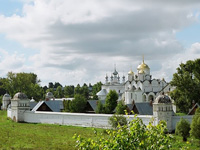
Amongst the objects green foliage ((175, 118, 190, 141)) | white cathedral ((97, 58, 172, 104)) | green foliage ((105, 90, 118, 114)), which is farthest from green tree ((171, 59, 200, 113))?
white cathedral ((97, 58, 172, 104))

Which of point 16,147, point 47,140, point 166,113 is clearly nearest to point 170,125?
point 166,113

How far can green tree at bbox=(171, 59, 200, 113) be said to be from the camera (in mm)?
36562

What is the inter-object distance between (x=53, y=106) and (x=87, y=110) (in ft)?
18.0

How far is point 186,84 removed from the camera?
1443 inches

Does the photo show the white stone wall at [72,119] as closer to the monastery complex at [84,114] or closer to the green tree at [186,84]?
the monastery complex at [84,114]

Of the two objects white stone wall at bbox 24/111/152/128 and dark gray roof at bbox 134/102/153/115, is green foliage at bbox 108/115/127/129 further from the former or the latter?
dark gray roof at bbox 134/102/153/115

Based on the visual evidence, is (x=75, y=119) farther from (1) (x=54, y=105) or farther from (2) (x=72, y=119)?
(1) (x=54, y=105)

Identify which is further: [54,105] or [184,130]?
[54,105]

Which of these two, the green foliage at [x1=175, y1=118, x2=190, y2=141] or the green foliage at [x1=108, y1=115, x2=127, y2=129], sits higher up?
the green foliage at [x1=108, y1=115, x2=127, y2=129]

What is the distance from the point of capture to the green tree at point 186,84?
36.6 m

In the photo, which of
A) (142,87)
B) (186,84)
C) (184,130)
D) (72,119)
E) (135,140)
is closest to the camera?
(135,140)

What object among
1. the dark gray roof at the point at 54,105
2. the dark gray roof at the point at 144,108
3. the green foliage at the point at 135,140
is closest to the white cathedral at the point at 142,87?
the dark gray roof at the point at 54,105

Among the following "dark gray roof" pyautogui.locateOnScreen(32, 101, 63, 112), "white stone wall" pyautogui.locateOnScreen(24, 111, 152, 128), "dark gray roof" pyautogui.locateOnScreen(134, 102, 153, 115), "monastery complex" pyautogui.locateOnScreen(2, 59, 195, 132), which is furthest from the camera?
"dark gray roof" pyautogui.locateOnScreen(32, 101, 63, 112)

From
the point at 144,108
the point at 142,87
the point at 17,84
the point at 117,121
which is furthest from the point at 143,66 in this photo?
the point at 117,121
